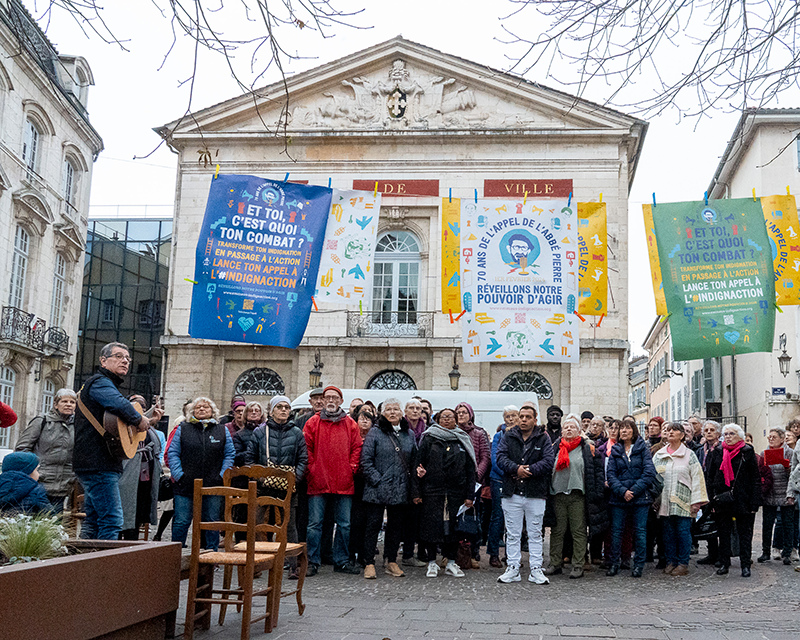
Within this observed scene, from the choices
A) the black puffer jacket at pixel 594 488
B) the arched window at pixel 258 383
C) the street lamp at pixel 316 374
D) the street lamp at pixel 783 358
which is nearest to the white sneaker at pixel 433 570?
the black puffer jacket at pixel 594 488

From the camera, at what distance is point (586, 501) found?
353 inches

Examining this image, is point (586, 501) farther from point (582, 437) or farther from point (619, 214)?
point (619, 214)

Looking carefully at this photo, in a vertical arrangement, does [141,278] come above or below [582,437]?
above

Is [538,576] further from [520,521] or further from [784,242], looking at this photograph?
[784,242]

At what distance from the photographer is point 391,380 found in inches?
927

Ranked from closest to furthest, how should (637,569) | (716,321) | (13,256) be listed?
(637,569) < (716,321) < (13,256)

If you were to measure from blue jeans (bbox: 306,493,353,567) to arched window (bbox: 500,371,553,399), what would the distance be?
48.0 ft

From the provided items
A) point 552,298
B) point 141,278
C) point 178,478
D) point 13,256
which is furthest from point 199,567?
point 141,278

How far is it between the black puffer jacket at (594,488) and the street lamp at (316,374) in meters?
13.5

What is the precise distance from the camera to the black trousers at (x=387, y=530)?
8.42 m

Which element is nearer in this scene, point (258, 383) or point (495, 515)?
point (495, 515)

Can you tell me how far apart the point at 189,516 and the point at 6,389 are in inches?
642

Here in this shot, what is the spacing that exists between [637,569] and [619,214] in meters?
15.7

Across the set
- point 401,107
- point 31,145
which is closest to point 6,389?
point 31,145
